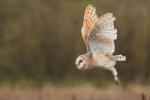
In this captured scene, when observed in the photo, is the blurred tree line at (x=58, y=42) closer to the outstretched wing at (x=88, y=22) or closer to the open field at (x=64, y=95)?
the open field at (x=64, y=95)

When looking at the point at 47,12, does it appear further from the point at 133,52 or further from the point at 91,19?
the point at 91,19

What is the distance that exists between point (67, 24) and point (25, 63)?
1.37 meters

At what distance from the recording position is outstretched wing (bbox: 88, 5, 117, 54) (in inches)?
185

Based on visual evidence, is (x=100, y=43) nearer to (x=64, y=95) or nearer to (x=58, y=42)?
(x=64, y=95)

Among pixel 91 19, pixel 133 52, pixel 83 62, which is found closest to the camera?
pixel 83 62

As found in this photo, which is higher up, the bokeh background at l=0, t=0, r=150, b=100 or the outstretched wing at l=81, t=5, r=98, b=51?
the outstretched wing at l=81, t=5, r=98, b=51

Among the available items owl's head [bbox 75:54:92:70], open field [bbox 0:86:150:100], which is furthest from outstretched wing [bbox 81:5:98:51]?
open field [bbox 0:86:150:100]

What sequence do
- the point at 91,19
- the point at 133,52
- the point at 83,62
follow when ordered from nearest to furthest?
the point at 83,62 → the point at 91,19 → the point at 133,52

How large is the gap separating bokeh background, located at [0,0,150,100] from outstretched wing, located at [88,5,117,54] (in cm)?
1263

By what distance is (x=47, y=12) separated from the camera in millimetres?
18453

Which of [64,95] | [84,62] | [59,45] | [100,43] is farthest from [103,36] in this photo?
[59,45]

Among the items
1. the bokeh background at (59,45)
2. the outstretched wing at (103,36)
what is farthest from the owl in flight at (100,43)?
the bokeh background at (59,45)

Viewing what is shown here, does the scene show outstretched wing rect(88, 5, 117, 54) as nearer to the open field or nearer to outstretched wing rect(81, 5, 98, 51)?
outstretched wing rect(81, 5, 98, 51)

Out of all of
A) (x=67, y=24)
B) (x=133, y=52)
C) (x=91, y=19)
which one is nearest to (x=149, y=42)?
(x=133, y=52)
